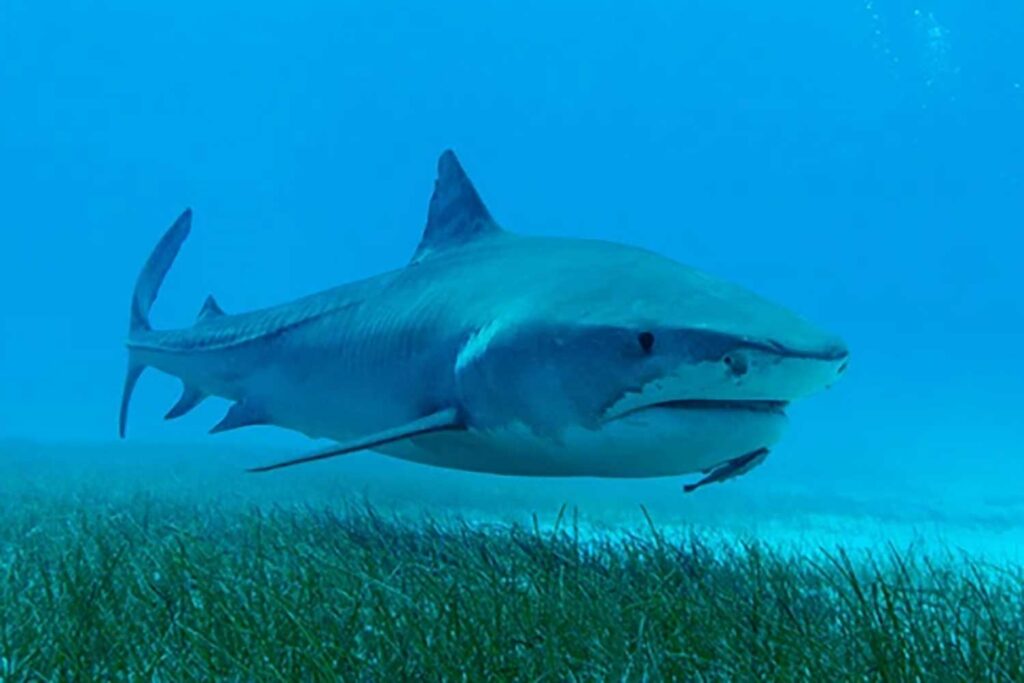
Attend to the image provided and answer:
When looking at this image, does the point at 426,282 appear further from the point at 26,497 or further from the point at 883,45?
the point at 883,45

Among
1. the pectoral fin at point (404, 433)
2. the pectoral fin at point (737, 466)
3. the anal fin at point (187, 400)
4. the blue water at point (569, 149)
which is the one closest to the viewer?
the pectoral fin at point (737, 466)

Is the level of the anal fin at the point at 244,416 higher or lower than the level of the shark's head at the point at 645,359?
higher

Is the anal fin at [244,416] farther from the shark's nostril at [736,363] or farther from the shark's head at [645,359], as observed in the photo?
the shark's nostril at [736,363]

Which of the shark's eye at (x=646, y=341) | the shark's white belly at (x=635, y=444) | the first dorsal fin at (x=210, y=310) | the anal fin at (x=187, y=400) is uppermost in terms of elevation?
the first dorsal fin at (x=210, y=310)

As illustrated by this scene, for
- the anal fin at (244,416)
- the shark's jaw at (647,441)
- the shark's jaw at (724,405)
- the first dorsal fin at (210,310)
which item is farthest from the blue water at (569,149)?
the shark's jaw at (724,405)

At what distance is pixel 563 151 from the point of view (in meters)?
157

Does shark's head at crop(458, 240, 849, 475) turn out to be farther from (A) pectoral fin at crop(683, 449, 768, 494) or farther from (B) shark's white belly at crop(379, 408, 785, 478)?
(A) pectoral fin at crop(683, 449, 768, 494)

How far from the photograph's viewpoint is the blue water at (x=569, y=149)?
453 feet

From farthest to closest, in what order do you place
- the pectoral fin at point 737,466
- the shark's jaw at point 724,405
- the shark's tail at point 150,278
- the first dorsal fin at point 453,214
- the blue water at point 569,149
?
the blue water at point 569,149 < the shark's tail at point 150,278 < the first dorsal fin at point 453,214 < the pectoral fin at point 737,466 < the shark's jaw at point 724,405

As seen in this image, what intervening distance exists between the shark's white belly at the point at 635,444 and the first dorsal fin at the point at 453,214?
63.4 inches

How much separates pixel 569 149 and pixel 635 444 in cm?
15747

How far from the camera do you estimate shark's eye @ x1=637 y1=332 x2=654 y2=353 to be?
10.5ft

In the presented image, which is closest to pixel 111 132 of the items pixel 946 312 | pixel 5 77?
pixel 5 77

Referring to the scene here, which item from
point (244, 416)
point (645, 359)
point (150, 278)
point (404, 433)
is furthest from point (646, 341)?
point (150, 278)
